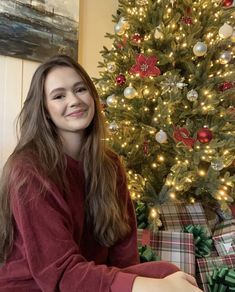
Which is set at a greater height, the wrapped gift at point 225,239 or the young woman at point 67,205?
the young woman at point 67,205

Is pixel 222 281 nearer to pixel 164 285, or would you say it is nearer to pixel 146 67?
pixel 164 285

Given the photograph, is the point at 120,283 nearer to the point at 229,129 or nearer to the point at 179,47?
the point at 229,129

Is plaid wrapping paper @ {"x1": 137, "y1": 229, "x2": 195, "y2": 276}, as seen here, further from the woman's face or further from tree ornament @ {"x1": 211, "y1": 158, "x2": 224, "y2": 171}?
the woman's face

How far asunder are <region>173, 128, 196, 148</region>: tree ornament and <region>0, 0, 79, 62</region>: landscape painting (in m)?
0.83

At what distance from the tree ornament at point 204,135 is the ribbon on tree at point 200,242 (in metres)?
0.45

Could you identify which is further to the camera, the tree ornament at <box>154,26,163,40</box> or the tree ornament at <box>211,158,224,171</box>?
the tree ornament at <box>154,26,163,40</box>

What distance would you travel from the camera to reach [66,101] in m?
1.07

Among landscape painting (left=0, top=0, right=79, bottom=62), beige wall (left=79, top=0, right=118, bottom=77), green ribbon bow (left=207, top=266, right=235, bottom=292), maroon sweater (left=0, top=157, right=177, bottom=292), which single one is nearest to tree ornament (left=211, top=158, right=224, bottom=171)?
green ribbon bow (left=207, top=266, right=235, bottom=292)

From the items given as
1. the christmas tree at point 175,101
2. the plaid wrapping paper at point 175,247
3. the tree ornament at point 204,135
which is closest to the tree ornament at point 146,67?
the christmas tree at point 175,101

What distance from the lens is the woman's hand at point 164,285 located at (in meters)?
0.75

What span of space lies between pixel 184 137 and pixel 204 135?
99mm

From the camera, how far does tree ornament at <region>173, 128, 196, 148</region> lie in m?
1.71

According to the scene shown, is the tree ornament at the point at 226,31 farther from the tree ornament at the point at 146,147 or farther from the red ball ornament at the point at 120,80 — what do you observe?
the tree ornament at the point at 146,147

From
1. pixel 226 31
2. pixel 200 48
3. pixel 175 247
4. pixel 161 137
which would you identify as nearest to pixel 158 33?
pixel 200 48
